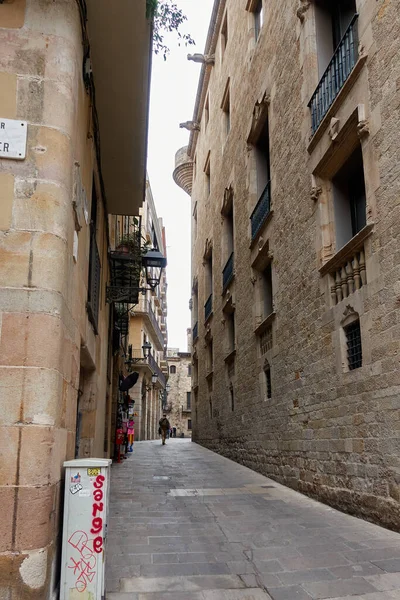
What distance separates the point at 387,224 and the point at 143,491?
5406 millimetres

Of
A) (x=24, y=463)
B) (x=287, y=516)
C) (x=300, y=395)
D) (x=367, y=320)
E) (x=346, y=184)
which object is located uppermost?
(x=346, y=184)

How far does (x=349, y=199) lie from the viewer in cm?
778

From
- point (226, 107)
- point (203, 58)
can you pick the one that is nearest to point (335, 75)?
point (226, 107)

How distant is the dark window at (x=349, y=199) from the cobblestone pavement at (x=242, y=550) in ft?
12.5

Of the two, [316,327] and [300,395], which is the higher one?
[316,327]

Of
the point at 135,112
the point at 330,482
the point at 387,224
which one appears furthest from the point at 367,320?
the point at 135,112

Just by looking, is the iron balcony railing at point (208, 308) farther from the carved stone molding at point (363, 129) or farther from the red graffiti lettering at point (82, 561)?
the red graffiti lettering at point (82, 561)

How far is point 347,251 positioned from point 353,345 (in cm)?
122

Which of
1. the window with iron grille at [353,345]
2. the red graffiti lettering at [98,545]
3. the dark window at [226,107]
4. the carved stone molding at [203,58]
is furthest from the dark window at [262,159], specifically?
the red graffiti lettering at [98,545]

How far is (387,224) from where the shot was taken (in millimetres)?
5781

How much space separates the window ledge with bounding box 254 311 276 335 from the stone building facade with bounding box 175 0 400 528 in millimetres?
35

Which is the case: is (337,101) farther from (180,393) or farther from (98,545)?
(180,393)

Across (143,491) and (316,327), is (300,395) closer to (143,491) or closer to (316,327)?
(316,327)

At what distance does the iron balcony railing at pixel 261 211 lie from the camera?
36.6 feet
